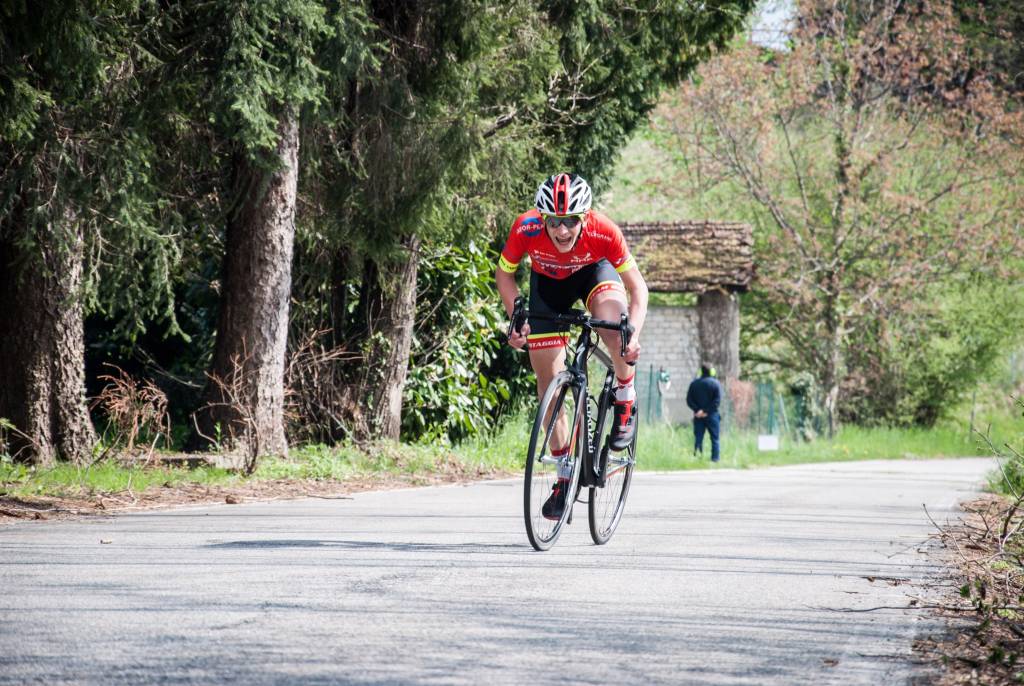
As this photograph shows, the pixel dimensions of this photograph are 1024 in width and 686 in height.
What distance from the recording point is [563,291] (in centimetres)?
823

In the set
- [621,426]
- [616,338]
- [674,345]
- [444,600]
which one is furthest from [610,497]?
[674,345]

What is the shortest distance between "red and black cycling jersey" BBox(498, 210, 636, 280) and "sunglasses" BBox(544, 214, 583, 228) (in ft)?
0.37

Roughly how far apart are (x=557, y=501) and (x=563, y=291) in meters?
1.31

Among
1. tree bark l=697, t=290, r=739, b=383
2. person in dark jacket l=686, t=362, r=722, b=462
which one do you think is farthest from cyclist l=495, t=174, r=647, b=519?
tree bark l=697, t=290, r=739, b=383

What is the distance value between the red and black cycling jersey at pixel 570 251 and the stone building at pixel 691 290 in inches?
907

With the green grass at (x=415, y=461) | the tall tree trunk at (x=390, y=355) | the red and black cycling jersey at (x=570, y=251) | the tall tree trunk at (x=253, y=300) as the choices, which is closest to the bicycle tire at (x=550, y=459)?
the red and black cycling jersey at (x=570, y=251)

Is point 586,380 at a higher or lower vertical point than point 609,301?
lower

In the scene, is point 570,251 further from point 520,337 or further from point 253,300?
point 253,300

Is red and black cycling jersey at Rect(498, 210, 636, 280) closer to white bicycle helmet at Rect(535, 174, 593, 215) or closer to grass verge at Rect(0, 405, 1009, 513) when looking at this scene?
white bicycle helmet at Rect(535, 174, 593, 215)

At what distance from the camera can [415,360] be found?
1714 centimetres

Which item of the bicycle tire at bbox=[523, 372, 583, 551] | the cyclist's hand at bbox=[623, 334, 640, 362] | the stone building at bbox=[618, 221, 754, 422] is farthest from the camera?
the stone building at bbox=[618, 221, 754, 422]

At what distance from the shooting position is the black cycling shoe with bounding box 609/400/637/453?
27.2 ft

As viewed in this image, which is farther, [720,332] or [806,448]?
[720,332]

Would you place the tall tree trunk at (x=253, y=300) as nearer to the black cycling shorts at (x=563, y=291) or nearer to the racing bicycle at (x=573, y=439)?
the black cycling shorts at (x=563, y=291)
